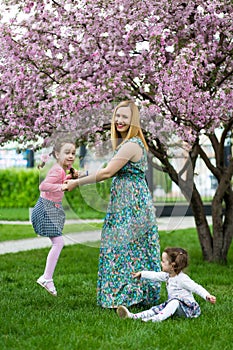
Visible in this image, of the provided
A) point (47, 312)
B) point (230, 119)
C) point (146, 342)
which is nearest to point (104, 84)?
point (230, 119)

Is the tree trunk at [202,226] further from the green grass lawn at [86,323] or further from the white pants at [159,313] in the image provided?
the white pants at [159,313]

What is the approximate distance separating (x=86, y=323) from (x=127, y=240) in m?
0.79

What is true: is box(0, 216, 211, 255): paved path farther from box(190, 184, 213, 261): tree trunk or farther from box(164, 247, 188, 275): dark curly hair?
box(190, 184, 213, 261): tree trunk

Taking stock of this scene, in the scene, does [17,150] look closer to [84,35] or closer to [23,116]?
[23,116]

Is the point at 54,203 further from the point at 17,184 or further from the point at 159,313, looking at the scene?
the point at 17,184

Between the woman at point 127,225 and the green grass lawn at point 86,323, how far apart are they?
9.6 inches

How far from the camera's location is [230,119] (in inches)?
323

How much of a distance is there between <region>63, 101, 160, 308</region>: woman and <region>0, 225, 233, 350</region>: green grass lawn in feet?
0.80

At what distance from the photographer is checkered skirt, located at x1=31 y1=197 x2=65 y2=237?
5.98 meters

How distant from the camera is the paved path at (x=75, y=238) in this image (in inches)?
228

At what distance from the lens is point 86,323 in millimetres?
5258

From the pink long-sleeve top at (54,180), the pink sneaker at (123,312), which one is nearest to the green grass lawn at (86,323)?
the pink sneaker at (123,312)

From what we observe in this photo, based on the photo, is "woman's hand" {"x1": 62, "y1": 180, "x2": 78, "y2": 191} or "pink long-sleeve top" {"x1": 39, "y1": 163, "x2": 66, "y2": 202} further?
"pink long-sleeve top" {"x1": 39, "y1": 163, "x2": 66, "y2": 202}

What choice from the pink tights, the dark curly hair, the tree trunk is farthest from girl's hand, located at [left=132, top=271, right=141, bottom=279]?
the tree trunk
